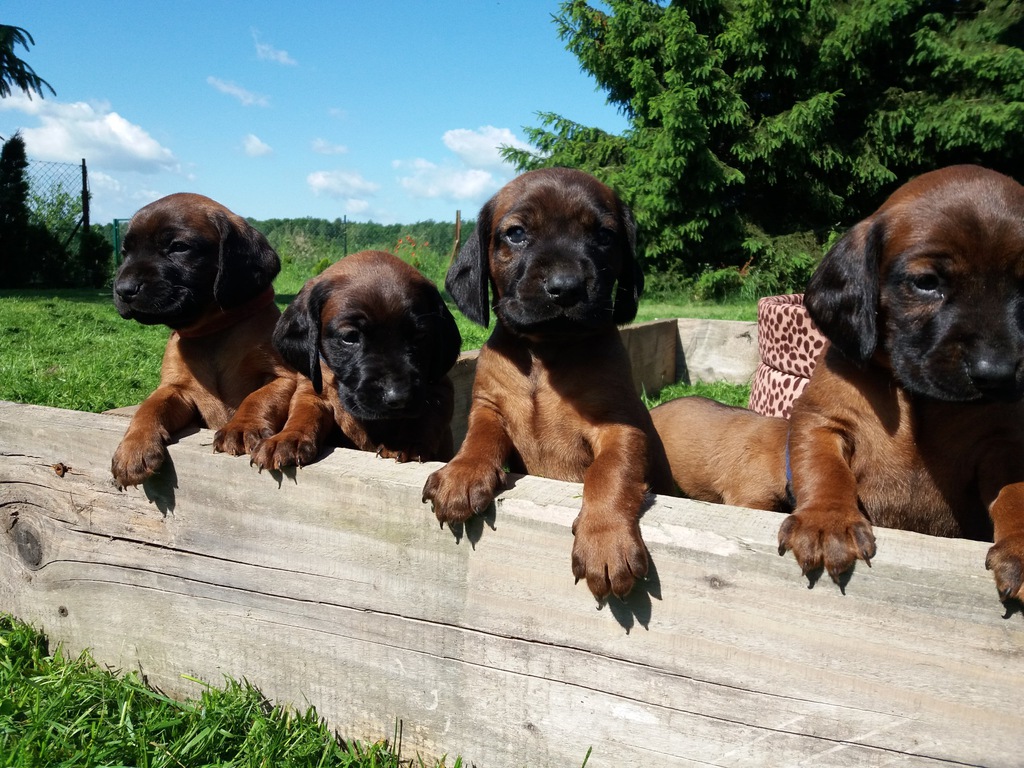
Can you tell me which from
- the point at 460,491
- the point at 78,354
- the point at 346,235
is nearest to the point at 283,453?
the point at 460,491

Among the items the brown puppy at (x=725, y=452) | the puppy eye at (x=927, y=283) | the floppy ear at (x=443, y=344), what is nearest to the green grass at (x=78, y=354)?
the floppy ear at (x=443, y=344)

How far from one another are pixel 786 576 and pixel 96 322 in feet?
31.4

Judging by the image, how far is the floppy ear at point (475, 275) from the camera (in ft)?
10.2

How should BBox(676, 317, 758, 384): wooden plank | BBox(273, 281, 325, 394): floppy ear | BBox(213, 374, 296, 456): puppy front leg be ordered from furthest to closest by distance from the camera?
BBox(676, 317, 758, 384): wooden plank, BBox(273, 281, 325, 394): floppy ear, BBox(213, 374, 296, 456): puppy front leg

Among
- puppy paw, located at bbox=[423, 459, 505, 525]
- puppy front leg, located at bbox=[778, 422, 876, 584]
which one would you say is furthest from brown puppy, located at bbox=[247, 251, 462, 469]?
puppy front leg, located at bbox=[778, 422, 876, 584]

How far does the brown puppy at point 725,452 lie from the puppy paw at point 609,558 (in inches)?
61.2

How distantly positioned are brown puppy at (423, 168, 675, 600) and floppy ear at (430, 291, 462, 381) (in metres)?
0.29

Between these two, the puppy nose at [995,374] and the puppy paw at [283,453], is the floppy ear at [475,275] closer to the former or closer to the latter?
the puppy paw at [283,453]

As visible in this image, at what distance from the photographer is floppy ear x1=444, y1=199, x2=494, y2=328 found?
3.10 m

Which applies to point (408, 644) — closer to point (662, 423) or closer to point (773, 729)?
point (773, 729)

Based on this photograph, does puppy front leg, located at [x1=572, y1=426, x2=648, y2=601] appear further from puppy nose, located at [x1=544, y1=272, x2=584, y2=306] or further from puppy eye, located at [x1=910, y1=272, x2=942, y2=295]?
puppy eye, located at [x1=910, y1=272, x2=942, y2=295]

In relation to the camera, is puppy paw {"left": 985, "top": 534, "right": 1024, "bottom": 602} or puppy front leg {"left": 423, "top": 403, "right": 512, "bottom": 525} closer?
puppy paw {"left": 985, "top": 534, "right": 1024, "bottom": 602}

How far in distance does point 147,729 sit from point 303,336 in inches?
59.8

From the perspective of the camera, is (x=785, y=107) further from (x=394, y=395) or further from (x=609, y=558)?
(x=609, y=558)
